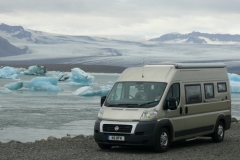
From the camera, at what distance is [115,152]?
28.4ft

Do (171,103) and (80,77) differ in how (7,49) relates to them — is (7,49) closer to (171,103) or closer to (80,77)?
(80,77)

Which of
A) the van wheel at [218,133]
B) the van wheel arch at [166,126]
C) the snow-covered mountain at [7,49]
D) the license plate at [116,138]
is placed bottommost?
the van wheel at [218,133]

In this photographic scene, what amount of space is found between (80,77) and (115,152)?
42749mm

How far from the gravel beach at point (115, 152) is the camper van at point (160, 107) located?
196 mm

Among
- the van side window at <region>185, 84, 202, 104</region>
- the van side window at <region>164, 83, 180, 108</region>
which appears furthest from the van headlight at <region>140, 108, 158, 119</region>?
the van side window at <region>185, 84, 202, 104</region>

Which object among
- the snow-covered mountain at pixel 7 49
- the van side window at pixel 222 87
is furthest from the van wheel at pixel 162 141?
the snow-covered mountain at pixel 7 49

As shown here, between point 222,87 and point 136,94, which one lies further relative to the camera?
point 222,87

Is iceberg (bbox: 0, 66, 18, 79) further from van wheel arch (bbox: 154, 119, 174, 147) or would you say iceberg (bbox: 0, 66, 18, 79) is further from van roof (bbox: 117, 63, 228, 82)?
van wheel arch (bbox: 154, 119, 174, 147)

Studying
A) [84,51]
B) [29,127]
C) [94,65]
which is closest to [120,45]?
[84,51]

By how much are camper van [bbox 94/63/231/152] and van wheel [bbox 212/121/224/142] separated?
1.1 inches

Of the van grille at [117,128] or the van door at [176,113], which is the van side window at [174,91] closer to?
the van door at [176,113]

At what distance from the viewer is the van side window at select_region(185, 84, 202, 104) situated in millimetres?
9336

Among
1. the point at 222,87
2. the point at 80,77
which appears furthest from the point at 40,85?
the point at 222,87

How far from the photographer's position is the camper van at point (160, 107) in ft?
27.5
